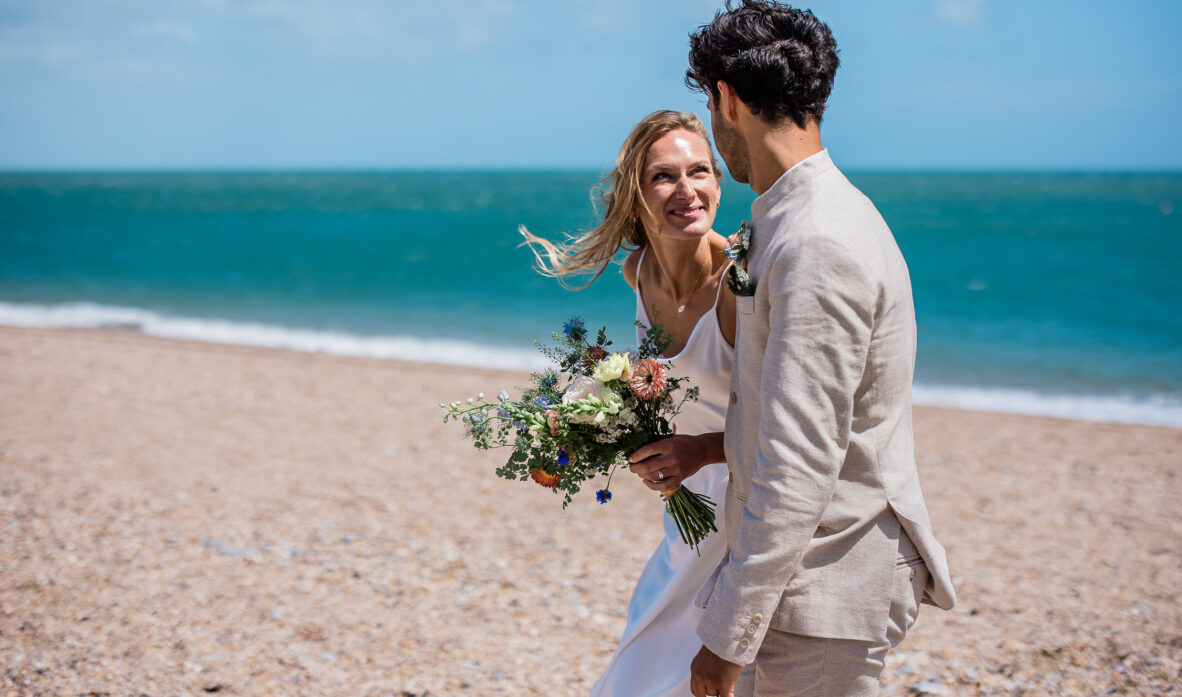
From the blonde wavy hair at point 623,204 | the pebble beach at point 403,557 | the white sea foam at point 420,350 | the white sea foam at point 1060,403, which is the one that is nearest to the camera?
the blonde wavy hair at point 623,204

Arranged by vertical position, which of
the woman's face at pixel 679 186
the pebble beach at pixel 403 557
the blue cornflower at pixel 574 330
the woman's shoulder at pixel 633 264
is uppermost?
the woman's face at pixel 679 186

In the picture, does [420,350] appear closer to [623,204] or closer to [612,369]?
Answer: [623,204]

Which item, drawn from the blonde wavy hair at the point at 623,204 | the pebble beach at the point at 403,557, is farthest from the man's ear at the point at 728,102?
the pebble beach at the point at 403,557

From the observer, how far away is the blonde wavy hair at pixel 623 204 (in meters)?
3.54

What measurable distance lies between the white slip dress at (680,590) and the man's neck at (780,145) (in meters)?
1.07

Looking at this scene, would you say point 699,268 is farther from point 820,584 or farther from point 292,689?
point 292,689

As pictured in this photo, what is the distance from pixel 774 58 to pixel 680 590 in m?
1.97

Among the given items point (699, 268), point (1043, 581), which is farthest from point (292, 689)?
point (1043, 581)

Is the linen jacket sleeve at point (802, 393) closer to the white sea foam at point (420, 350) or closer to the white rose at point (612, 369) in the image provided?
the white rose at point (612, 369)

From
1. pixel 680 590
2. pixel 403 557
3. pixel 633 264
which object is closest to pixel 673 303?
pixel 633 264

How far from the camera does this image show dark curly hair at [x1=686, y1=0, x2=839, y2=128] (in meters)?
1.86

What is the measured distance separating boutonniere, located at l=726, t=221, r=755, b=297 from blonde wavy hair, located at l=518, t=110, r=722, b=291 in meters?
1.47

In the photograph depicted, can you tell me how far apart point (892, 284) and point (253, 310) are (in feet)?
79.1

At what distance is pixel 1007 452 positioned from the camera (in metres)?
9.60
